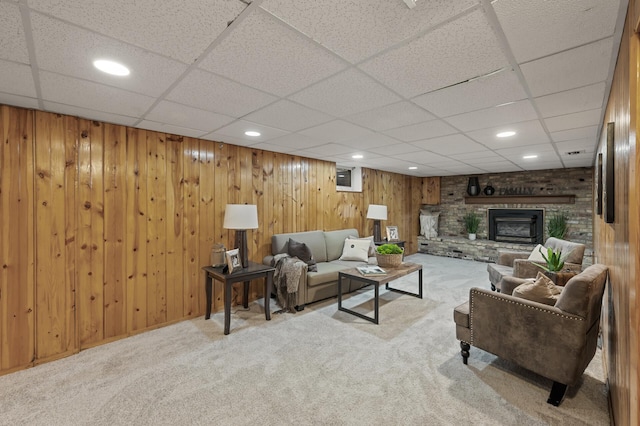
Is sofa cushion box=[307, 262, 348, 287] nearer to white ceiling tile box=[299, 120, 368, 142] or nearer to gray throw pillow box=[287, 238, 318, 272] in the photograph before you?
gray throw pillow box=[287, 238, 318, 272]

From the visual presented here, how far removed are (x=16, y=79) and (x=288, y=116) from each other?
1.84 meters

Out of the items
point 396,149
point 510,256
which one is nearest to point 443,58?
point 396,149

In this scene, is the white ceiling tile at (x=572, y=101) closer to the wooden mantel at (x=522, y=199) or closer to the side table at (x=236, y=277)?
the side table at (x=236, y=277)

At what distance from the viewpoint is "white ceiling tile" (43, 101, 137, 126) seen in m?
2.35

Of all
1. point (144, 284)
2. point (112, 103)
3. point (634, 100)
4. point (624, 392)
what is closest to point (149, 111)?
point (112, 103)

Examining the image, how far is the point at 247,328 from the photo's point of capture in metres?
3.12

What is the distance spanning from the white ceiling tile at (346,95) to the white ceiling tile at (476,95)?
313 millimetres

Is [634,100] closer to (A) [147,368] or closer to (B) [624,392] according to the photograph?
(B) [624,392]

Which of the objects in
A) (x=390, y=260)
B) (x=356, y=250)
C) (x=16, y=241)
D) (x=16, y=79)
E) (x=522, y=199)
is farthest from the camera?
(x=522, y=199)

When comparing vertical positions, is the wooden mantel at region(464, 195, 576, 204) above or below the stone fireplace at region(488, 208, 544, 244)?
above

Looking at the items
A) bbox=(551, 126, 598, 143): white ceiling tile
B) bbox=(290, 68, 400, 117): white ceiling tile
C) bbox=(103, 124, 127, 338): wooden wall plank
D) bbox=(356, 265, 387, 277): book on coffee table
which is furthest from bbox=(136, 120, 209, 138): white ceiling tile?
bbox=(551, 126, 598, 143): white ceiling tile

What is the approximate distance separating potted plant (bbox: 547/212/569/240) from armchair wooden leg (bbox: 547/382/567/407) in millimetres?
5143

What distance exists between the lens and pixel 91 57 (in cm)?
157

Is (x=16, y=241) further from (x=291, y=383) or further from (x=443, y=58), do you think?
(x=443, y=58)
